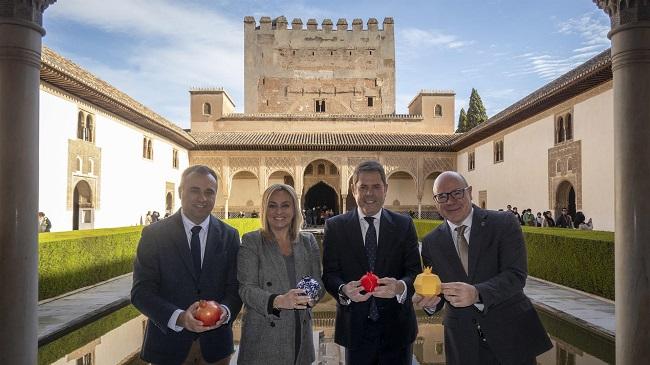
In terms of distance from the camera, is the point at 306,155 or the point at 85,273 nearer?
the point at 85,273

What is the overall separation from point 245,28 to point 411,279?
3825cm

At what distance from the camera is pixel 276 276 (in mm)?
2717

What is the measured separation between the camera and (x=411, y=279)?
288 cm

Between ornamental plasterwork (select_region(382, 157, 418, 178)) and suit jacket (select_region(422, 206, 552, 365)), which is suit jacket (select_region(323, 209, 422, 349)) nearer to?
suit jacket (select_region(422, 206, 552, 365))

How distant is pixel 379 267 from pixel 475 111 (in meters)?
41.9

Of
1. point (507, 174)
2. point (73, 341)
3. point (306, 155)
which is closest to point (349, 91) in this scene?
point (306, 155)

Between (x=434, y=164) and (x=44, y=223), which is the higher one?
(x=434, y=164)

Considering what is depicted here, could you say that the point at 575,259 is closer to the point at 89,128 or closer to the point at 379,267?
the point at 379,267

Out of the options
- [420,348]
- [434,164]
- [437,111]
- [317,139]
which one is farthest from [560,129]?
[437,111]

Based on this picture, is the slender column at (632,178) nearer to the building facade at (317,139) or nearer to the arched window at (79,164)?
the building facade at (317,139)

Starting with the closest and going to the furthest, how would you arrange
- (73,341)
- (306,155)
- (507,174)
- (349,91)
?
1. (73,341)
2. (507,174)
3. (306,155)
4. (349,91)

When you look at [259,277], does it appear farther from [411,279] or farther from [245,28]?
[245,28]

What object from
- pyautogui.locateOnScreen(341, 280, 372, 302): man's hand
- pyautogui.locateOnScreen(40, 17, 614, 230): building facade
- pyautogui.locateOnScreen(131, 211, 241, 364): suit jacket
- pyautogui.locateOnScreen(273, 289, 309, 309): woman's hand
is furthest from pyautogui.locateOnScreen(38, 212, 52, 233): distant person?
pyautogui.locateOnScreen(341, 280, 372, 302): man's hand

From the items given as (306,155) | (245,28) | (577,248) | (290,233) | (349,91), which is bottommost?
(577,248)
